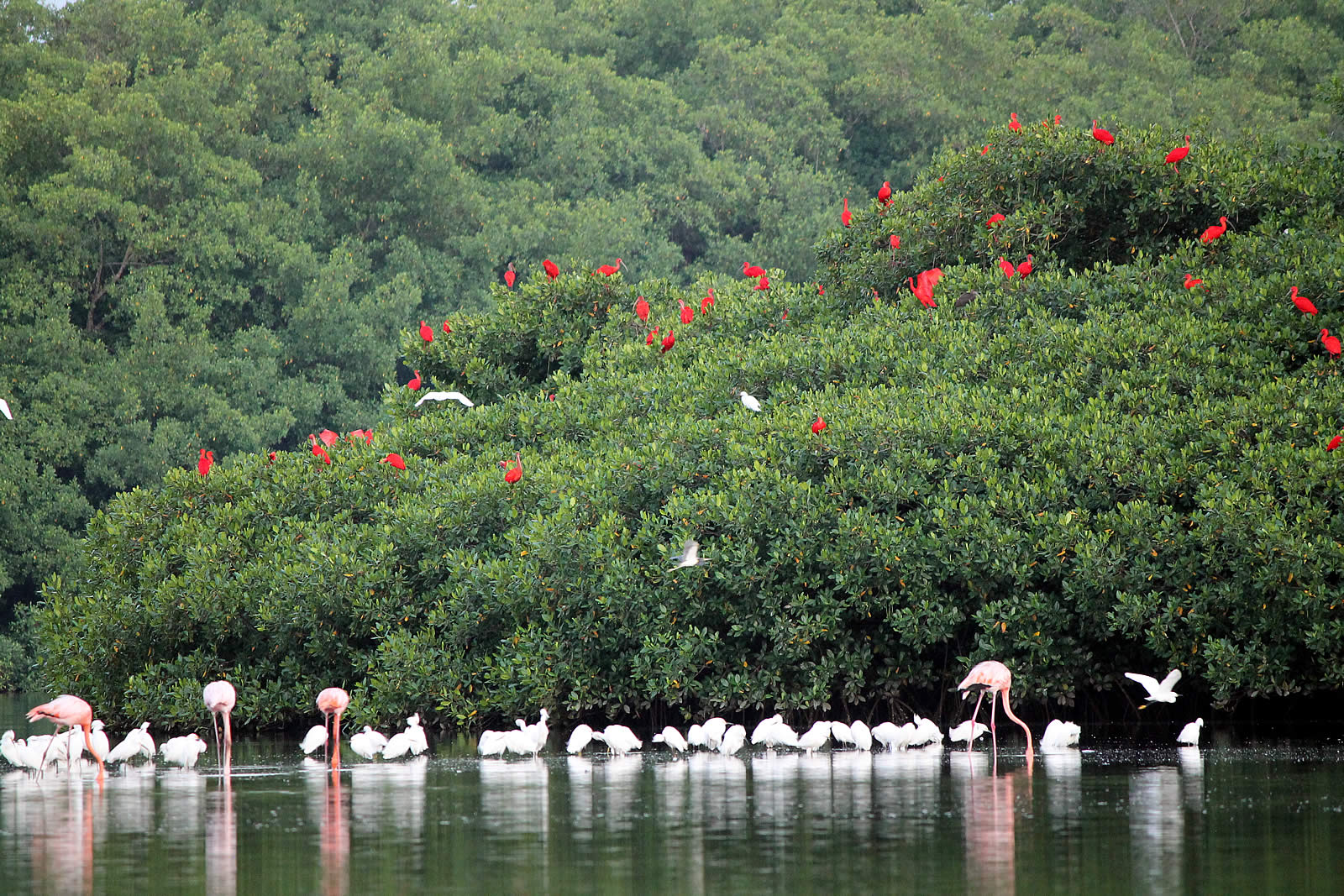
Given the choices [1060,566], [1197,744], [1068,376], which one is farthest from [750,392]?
[1197,744]

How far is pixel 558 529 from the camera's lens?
35.9ft

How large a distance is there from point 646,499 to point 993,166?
15.4 ft

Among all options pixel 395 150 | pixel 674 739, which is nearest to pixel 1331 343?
pixel 674 739

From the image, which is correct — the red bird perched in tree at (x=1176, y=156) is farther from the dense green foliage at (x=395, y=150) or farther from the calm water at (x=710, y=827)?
the dense green foliage at (x=395, y=150)

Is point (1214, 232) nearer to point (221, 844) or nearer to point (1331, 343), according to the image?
point (1331, 343)

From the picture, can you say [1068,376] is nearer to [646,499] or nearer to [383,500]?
[646,499]

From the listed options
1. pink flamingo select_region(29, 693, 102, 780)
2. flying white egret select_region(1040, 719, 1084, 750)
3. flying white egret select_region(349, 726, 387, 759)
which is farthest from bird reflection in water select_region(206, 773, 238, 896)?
flying white egret select_region(1040, 719, 1084, 750)

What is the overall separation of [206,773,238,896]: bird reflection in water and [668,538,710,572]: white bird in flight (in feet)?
10.9

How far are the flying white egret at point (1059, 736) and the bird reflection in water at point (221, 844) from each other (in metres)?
4.69

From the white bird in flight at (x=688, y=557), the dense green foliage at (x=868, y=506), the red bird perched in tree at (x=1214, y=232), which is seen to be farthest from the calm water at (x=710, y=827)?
the red bird perched in tree at (x=1214, y=232)

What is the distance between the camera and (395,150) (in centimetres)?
3023

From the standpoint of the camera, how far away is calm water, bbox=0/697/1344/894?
5199 mm

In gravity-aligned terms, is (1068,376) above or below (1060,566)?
above

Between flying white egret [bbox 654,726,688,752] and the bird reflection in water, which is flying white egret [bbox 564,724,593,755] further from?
the bird reflection in water
